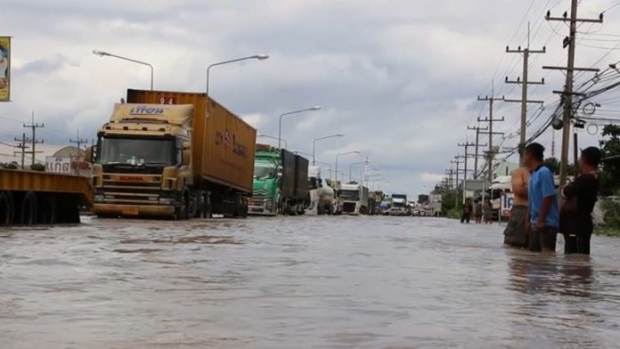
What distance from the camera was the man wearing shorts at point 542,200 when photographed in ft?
42.4

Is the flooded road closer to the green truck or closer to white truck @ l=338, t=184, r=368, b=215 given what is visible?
the green truck

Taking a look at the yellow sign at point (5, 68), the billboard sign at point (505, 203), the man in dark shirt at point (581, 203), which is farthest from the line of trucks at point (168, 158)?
the man in dark shirt at point (581, 203)

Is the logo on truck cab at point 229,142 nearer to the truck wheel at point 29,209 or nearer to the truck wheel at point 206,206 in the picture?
the truck wheel at point 206,206

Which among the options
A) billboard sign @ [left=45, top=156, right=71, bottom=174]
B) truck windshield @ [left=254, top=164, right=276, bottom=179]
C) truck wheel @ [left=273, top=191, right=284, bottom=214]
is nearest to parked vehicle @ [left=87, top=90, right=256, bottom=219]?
truck windshield @ [left=254, top=164, right=276, bottom=179]

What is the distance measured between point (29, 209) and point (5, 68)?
12.4m

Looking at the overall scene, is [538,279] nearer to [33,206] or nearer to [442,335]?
[442,335]

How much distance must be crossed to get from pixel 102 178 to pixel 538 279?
20.6 metres

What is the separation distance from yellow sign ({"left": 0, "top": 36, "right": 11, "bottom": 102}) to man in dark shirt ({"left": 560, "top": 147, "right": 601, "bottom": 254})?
932 inches

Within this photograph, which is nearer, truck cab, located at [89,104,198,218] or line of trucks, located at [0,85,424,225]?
line of trucks, located at [0,85,424,225]

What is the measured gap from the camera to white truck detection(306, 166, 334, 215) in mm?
67625

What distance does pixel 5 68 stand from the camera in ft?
108

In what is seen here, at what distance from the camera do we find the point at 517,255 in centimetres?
1441

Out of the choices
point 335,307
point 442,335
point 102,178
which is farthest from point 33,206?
point 442,335

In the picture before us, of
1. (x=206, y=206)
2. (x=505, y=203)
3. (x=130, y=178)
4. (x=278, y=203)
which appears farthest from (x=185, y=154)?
(x=505, y=203)
